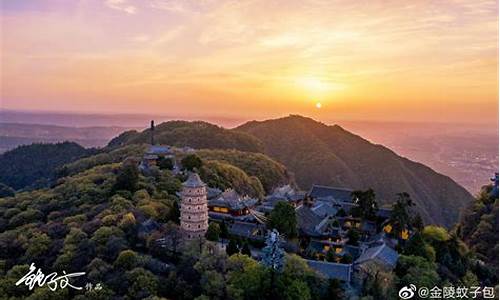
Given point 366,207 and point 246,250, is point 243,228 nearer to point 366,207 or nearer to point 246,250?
point 246,250

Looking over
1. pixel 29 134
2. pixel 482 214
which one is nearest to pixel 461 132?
pixel 482 214

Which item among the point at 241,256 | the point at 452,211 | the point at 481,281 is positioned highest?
the point at 241,256

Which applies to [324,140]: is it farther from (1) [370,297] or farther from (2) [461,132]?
(1) [370,297]

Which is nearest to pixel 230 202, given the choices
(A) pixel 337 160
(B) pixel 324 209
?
(B) pixel 324 209

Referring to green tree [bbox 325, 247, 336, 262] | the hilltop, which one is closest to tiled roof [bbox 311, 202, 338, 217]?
green tree [bbox 325, 247, 336, 262]

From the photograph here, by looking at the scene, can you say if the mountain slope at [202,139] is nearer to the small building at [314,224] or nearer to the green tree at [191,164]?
the green tree at [191,164]

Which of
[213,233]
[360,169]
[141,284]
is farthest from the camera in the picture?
[360,169]
